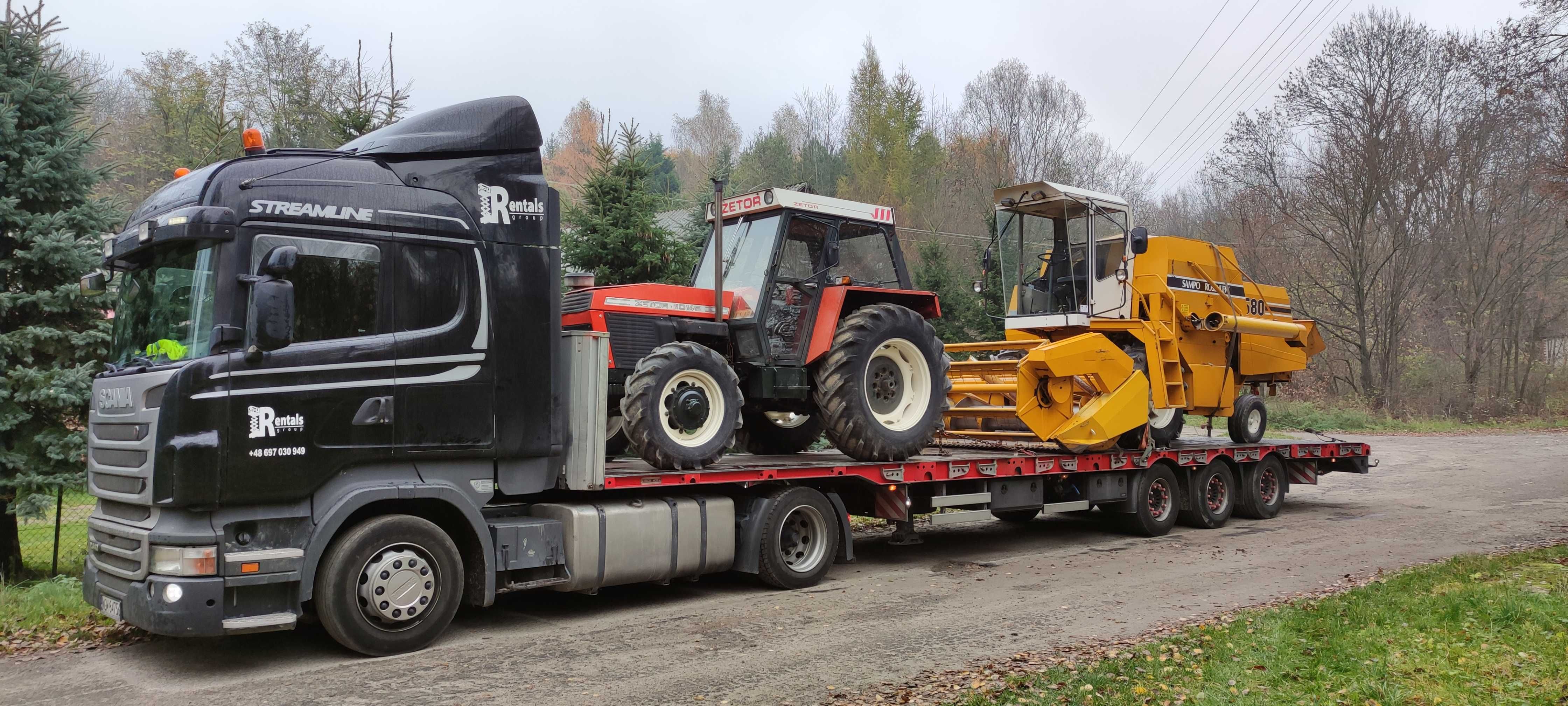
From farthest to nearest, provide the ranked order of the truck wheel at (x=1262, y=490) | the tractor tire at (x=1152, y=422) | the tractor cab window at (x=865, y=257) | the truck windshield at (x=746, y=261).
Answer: the truck wheel at (x=1262, y=490)
the tractor tire at (x=1152, y=422)
the tractor cab window at (x=865, y=257)
the truck windshield at (x=746, y=261)

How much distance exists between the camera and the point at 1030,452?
38.2 ft

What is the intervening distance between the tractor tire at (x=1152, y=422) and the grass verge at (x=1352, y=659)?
4385 millimetres

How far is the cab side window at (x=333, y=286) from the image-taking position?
6.34 m

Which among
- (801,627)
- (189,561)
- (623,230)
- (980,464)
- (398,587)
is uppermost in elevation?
(623,230)

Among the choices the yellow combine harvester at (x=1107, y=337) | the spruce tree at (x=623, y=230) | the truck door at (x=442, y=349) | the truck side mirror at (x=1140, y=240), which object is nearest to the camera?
the truck door at (x=442, y=349)

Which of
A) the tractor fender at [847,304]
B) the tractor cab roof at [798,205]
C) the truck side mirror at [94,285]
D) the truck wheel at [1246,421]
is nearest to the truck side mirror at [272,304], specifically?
the truck side mirror at [94,285]

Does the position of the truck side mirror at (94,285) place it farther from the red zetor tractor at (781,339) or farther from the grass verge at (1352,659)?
the grass verge at (1352,659)

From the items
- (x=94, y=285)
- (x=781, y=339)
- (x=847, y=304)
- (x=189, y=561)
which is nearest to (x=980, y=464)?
(x=847, y=304)

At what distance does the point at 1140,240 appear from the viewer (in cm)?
1206

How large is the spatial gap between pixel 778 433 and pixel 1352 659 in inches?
242

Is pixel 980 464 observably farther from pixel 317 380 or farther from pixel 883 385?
pixel 317 380

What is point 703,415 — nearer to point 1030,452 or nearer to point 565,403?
point 565,403

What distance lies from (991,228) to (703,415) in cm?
686

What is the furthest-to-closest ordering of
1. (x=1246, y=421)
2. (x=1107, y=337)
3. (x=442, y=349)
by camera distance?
(x=1246, y=421)
(x=1107, y=337)
(x=442, y=349)
